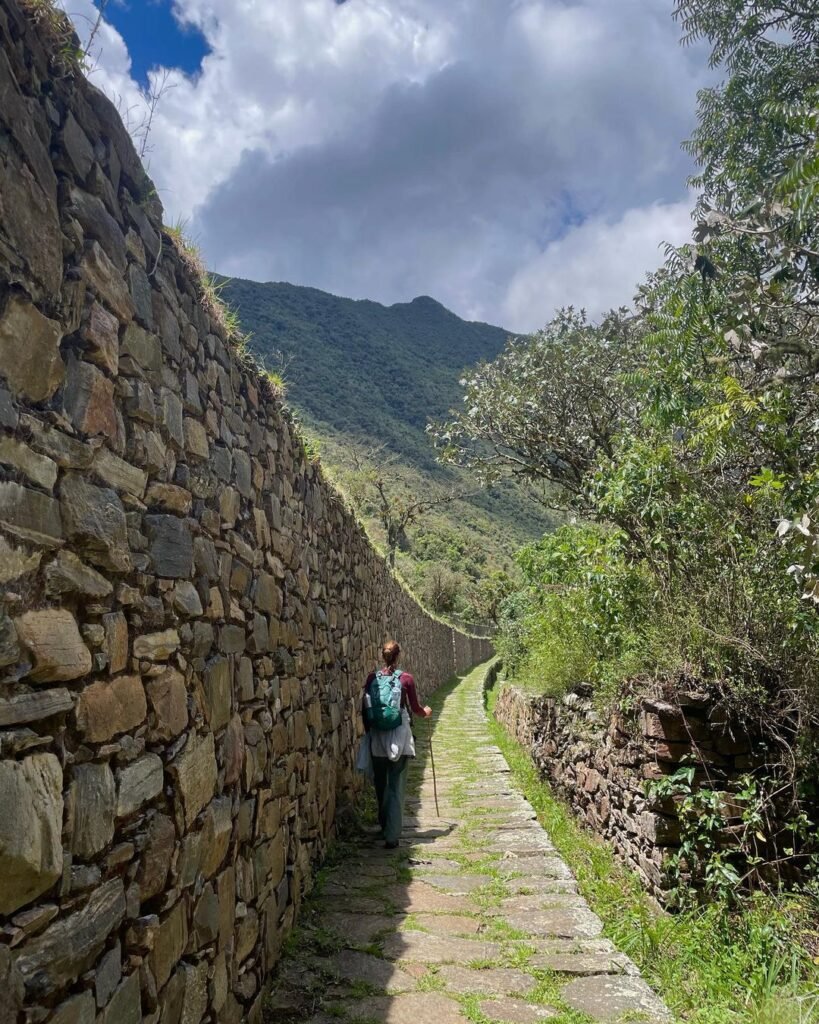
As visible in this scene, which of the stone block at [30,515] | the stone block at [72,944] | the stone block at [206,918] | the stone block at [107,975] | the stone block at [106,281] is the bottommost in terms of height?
the stone block at [206,918]

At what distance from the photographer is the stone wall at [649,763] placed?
4.18 meters

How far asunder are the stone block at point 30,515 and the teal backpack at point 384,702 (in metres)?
4.16

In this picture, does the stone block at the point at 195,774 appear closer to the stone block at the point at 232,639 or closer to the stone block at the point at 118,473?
the stone block at the point at 232,639

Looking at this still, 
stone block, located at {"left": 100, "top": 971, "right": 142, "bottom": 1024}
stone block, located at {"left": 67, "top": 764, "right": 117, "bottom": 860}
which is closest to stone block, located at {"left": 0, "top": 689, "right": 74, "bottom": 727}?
stone block, located at {"left": 67, "top": 764, "right": 117, "bottom": 860}

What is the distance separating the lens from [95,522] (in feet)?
6.61

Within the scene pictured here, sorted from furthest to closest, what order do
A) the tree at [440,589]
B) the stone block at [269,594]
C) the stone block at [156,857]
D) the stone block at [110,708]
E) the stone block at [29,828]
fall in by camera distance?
the tree at [440,589], the stone block at [269,594], the stone block at [156,857], the stone block at [110,708], the stone block at [29,828]

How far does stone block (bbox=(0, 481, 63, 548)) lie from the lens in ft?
5.30

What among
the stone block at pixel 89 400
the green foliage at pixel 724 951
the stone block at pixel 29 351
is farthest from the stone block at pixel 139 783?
the green foliage at pixel 724 951

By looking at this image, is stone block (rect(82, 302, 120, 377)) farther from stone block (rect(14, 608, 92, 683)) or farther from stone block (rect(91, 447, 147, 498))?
stone block (rect(14, 608, 92, 683))

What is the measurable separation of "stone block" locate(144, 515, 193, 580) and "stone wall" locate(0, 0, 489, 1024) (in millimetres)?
10

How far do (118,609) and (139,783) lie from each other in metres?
0.53

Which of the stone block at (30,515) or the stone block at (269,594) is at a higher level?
the stone block at (30,515)

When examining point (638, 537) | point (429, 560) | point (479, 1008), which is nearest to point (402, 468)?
point (429, 560)

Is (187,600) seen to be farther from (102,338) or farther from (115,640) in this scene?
(102,338)
